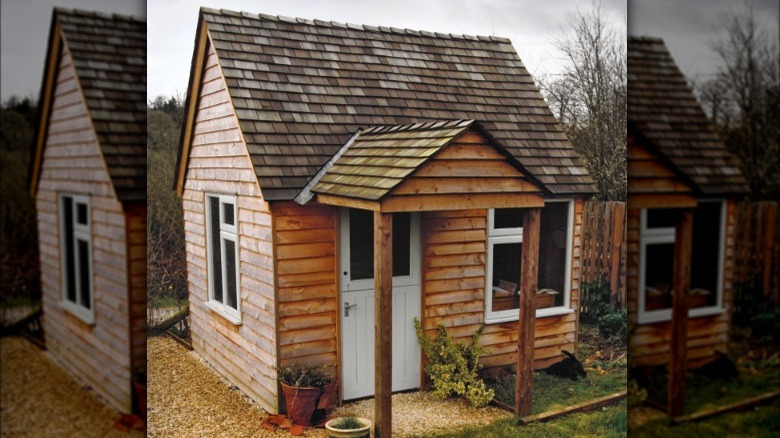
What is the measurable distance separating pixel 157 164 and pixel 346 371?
5.35ft

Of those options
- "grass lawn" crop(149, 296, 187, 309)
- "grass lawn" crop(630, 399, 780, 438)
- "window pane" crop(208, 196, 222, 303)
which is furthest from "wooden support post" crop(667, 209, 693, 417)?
"grass lawn" crop(149, 296, 187, 309)

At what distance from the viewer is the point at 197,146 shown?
4086mm

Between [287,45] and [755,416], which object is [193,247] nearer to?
[287,45]

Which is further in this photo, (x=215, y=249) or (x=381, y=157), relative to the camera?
(x=215, y=249)

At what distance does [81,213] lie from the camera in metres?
3.77

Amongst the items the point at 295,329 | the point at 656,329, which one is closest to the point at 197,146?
the point at 295,329

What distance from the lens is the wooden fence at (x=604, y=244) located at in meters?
4.53

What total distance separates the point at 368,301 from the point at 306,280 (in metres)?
0.38

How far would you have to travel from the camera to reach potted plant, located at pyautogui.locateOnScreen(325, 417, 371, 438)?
13.4 feet

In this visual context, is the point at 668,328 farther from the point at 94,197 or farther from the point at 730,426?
the point at 94,197

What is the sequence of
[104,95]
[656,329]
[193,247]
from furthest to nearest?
[656,329] < [193,247] < [104,95]

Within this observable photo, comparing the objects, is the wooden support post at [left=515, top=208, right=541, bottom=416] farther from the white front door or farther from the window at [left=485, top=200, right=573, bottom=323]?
the white front door

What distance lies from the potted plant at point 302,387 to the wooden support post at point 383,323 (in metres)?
0.30

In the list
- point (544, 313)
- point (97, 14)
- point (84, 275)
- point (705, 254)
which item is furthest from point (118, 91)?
point (705, 254)
